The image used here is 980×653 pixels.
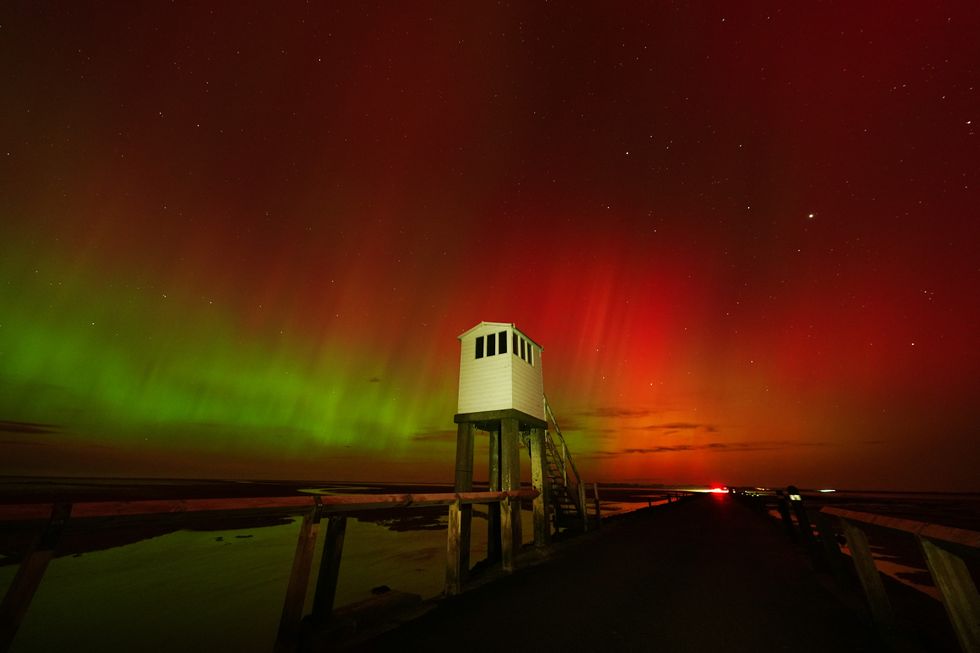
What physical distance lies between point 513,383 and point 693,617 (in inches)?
296

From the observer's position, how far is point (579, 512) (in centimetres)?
1673

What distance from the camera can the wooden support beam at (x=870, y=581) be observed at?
14.2ft

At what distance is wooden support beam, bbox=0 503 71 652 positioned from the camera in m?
2.27

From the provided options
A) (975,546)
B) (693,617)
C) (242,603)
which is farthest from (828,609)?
(242,603)

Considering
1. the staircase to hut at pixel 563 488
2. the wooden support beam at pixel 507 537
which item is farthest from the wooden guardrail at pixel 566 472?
the wooden support beam at pixel 507 537

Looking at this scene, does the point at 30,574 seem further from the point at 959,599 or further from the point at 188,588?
the point at 188,588

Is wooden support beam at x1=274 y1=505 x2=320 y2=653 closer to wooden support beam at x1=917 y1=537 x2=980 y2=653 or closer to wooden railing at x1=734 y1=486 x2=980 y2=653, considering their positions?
wooden railing at x1=734 y1=486 x2=980 y2=653

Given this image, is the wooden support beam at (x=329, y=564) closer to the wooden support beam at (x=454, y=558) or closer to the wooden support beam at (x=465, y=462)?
the wooden support beam at (x=454, y=558)

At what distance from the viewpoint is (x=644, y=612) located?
5426 millimetres

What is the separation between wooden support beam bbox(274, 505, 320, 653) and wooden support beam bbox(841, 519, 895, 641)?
18.4 feet

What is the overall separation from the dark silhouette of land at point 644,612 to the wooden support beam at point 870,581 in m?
0.24

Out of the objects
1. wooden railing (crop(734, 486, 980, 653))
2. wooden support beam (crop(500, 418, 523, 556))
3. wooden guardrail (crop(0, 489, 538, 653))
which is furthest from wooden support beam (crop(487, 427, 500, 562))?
wooden railing (crop(734, 486, 980, 653))

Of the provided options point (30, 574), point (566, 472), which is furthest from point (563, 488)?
point (30, 574)

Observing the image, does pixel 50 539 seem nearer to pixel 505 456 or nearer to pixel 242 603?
pixel 505 456
